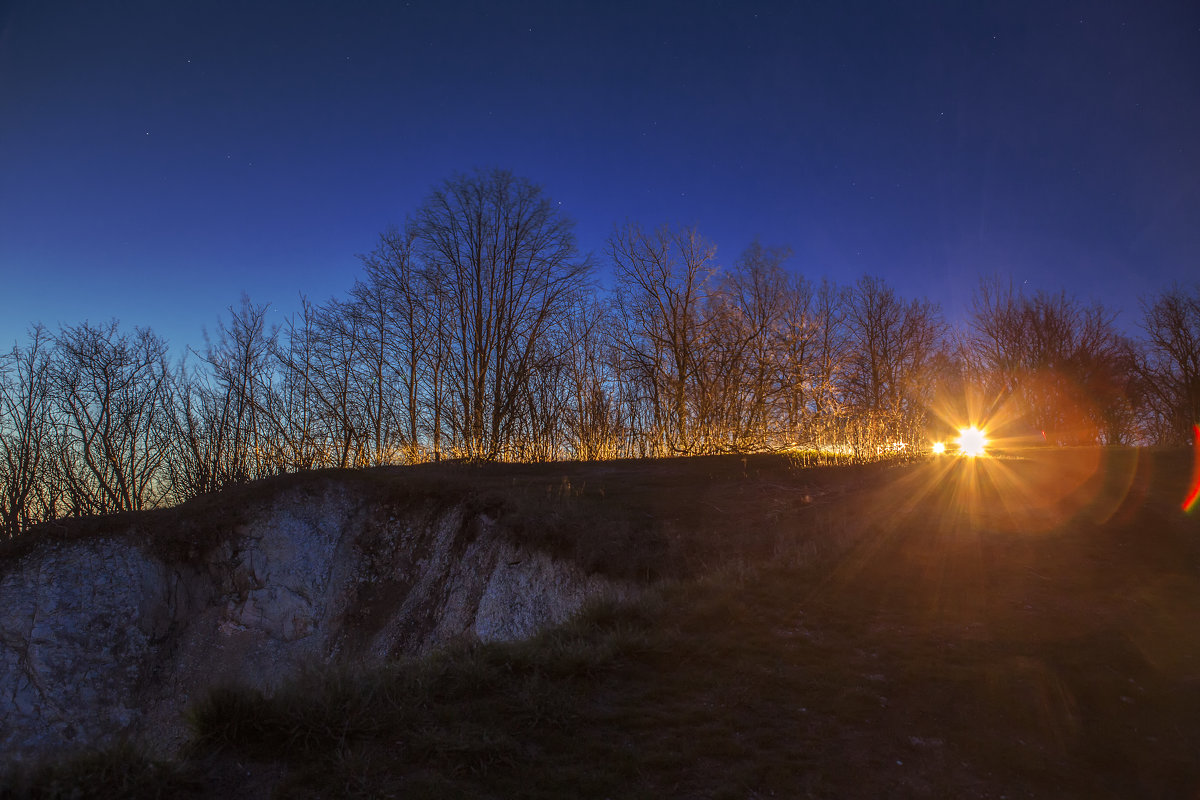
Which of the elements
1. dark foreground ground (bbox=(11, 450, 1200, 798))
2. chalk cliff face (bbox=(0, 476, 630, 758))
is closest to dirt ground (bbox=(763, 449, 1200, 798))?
dark foreground ground (bbox=(11, 450, 1200, 798))

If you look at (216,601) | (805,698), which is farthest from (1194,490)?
(216,601)

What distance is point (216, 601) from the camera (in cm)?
1420

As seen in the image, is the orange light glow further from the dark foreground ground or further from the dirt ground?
the dark foreground ground

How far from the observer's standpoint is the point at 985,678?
4562mm

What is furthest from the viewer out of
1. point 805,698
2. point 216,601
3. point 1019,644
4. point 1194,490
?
point 216,601

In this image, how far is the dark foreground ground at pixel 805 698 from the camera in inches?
131

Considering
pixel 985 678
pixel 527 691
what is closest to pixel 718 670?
pixel 527 691

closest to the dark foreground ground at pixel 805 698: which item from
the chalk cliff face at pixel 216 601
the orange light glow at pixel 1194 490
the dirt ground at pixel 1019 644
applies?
the dirt ground at pixel 1019 644

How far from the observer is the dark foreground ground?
334cm

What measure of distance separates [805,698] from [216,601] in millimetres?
14460

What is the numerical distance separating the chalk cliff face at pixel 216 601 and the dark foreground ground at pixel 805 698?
6.83 m

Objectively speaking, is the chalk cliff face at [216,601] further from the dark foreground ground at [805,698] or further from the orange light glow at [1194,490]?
the orange light glow at [1194,490]

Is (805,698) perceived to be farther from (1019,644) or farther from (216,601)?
(216,601)

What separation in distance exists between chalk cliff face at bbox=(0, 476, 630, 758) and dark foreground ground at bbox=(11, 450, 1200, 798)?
6830 mm
